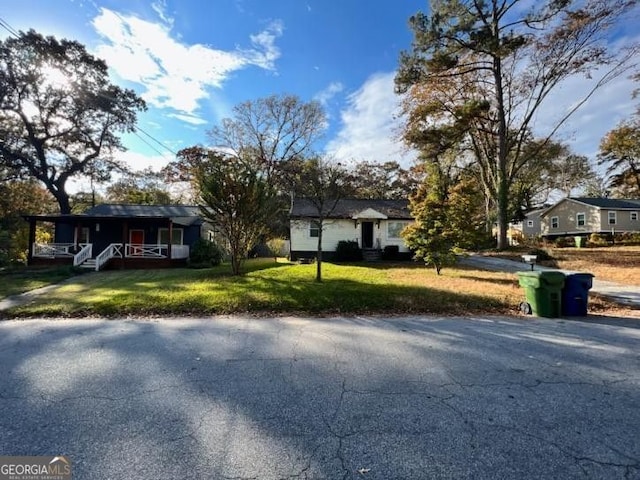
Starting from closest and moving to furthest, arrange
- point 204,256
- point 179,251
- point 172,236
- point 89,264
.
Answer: point 89,264, point 204,256, point 179,251, point 172,236

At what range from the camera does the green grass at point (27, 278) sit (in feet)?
32.2

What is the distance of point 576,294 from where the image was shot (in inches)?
266

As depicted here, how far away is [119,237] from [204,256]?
6.32m

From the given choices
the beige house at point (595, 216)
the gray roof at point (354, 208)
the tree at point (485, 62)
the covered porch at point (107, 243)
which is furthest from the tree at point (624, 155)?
the covered porch at point (107, 243)

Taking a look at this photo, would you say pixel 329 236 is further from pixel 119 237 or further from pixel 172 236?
pixel 119 237

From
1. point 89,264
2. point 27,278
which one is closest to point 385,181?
point 89,264

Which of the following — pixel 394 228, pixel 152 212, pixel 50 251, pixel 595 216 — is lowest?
pixel 50 251

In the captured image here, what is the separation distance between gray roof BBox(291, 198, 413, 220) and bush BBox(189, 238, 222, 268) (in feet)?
17.1

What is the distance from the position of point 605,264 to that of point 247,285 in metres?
16.5

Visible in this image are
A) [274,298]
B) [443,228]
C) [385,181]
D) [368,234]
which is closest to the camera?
[274,298]

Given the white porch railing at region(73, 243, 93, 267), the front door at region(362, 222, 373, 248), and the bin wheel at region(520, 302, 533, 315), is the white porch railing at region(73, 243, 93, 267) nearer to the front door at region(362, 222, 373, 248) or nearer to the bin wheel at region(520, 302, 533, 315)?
the front door at region(362, 222, 373, 248)

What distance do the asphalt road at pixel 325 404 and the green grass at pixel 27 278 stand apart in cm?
645

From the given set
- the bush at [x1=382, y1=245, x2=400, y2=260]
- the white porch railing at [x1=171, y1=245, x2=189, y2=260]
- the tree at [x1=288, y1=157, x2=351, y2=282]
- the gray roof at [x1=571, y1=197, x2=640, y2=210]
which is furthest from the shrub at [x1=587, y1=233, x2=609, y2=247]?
the white porch railing at [x1=171, y1=245, x2=189, y2=260]

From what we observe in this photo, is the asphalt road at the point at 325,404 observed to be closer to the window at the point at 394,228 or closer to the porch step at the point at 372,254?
the porch step at the point at 372,254
